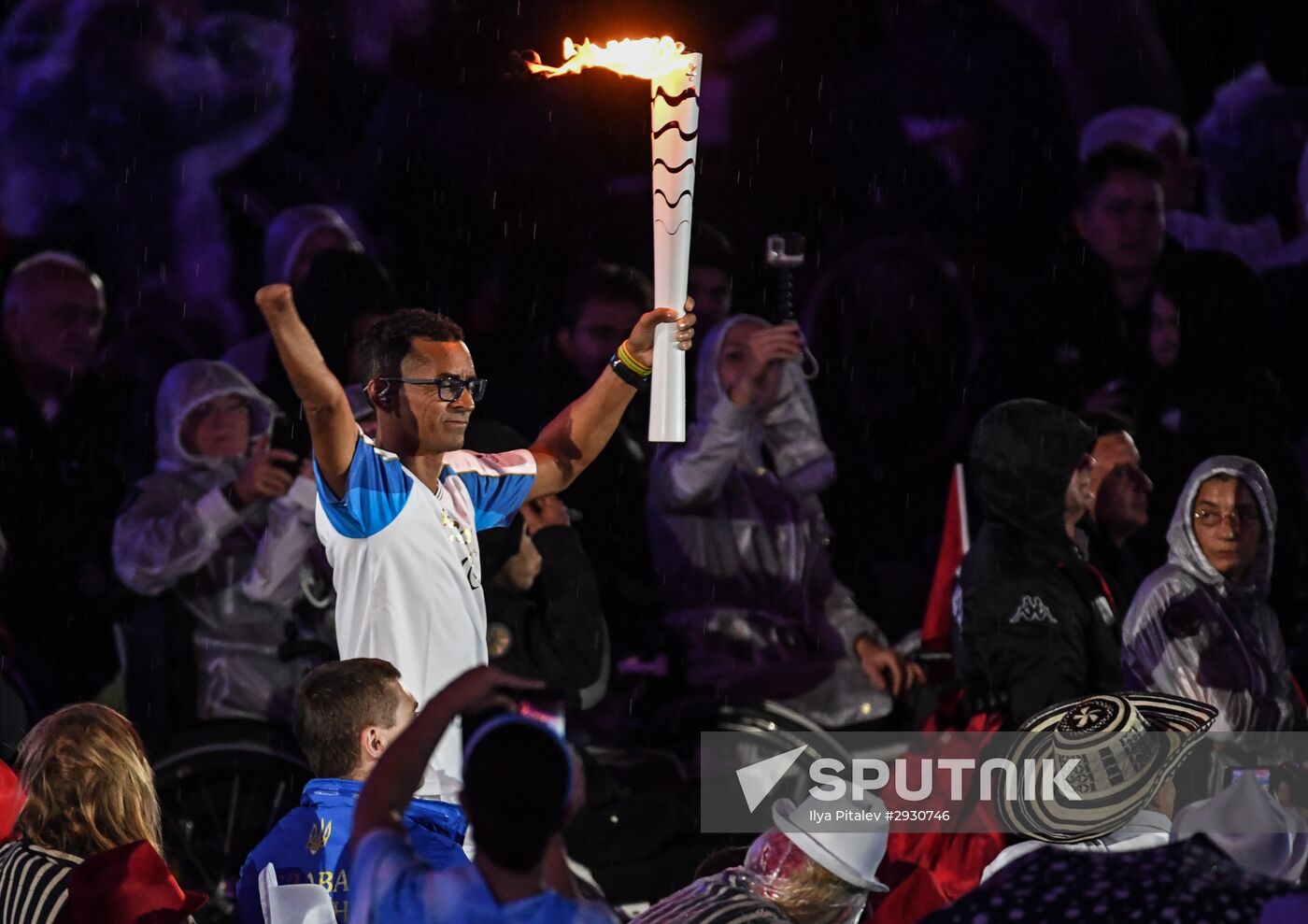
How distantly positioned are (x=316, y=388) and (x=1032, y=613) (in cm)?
252

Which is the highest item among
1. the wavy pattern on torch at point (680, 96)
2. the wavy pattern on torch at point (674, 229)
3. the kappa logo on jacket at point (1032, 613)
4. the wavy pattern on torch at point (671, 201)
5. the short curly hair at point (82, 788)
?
the wavy pattern on torch at point (680, 96)

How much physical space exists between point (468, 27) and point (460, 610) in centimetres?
451

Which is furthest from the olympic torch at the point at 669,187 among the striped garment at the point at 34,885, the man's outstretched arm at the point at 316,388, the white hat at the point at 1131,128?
the white hat at the point at 1131,128

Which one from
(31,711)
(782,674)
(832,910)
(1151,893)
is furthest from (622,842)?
(1151,893)

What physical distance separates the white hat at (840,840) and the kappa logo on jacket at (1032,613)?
201 cm

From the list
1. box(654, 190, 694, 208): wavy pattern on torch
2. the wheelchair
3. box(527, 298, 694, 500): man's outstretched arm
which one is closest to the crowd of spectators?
the wheelchair

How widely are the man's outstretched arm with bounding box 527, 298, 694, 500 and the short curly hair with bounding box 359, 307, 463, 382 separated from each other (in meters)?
0.43

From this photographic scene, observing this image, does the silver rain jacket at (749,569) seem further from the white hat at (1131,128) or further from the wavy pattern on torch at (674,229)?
the wavy pattern on torch at (674,229)

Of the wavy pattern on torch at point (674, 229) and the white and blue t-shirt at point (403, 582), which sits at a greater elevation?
the wavy pattern on torch at point (674, 229)

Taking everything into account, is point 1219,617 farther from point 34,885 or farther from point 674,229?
point 34,885

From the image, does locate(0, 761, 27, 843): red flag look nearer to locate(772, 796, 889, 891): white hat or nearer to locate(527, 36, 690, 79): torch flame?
locate(772, 796, 889, 891): white hat

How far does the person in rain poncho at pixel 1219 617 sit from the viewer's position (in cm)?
610

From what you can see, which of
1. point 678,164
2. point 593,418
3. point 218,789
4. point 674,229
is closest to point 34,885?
point 593,418

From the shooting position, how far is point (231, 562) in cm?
684
